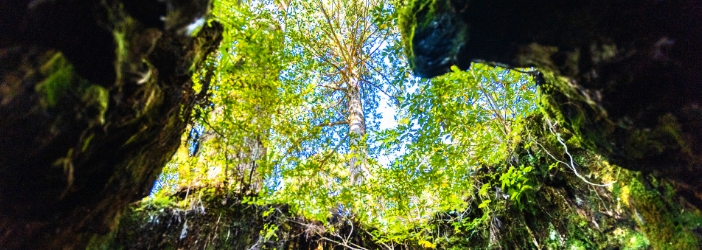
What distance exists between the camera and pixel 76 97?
1.86 meters

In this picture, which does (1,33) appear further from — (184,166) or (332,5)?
(332,5)

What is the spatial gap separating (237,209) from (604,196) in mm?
3850

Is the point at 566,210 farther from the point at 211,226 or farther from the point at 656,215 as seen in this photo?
the point at 211,226

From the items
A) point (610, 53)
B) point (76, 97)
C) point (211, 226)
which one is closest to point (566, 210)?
point (610, 53)

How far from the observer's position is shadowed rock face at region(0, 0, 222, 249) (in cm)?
182

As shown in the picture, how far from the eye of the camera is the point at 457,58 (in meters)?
2.37

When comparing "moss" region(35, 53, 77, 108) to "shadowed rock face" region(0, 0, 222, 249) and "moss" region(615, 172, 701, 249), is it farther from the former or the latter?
"moss" region(615, 172, 701, 249)

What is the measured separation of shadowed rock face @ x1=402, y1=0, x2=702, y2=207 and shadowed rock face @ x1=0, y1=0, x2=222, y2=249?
4.80ft

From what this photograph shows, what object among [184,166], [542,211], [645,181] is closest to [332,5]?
[184,166]

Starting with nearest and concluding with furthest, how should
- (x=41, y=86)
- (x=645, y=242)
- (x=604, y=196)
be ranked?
(x=41, y=86), (x=645, y=242), (x=604, y=196)

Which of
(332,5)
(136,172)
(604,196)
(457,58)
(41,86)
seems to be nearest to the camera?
(41,86)

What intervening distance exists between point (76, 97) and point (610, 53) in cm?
305

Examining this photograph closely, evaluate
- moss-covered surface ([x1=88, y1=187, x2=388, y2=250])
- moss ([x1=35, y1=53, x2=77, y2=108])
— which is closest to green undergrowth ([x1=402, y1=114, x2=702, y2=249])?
moss-covered surface ([x1=88, y1=187, x2=388, y2=250])

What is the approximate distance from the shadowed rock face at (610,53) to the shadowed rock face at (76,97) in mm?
1462
